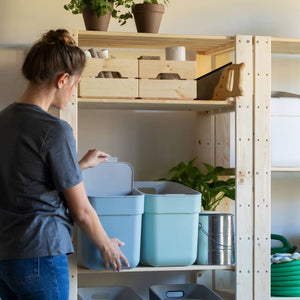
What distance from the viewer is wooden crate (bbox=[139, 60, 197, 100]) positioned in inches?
96.0

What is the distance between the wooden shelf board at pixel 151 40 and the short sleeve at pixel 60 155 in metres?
0.87

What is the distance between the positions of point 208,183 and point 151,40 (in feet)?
2.35

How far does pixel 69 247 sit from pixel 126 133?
130 cm

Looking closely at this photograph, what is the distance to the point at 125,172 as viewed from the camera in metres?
2.53

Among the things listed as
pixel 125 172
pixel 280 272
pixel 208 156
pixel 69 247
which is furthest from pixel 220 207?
pixel 69 247

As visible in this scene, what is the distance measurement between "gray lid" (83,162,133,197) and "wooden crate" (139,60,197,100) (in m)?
0.33

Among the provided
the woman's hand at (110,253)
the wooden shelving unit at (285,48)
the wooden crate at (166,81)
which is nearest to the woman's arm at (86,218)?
the woman's hand at (110,253)

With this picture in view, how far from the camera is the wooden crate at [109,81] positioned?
94.0 inches

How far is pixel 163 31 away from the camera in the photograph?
298 centimetres

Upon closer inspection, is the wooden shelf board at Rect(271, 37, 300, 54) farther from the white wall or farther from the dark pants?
the dark pants

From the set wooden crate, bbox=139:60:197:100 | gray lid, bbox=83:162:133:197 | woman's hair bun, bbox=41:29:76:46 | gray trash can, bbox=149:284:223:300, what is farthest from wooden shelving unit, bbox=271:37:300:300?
woman's hair bun, bbox=41:29:76:46

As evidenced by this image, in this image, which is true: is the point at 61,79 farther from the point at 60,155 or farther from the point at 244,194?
the point at 244,194

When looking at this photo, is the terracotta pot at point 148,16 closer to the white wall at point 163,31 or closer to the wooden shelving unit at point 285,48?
the white wall at point 163,31

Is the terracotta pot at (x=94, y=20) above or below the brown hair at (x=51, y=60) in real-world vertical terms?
above
